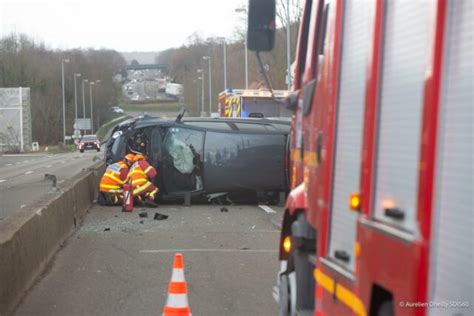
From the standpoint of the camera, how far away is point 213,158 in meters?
16.1

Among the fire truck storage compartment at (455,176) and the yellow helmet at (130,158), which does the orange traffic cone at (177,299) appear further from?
the yellow helmet at (130,158)

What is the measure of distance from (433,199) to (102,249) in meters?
8.17

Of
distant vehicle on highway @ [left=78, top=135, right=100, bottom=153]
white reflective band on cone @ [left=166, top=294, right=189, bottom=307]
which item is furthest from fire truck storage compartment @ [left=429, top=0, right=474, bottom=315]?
distant vehicle on highway @ [left=78, top=135, right=100, bottom=153]

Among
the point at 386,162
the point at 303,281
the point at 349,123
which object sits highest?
the point at 349,123

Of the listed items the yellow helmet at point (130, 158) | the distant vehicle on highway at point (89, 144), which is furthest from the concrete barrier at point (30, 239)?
the distant vehicle on highway at point (89, 144)

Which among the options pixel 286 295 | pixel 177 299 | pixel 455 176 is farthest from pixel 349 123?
pixel 177 299

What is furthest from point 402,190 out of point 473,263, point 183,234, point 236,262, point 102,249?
point 183,234

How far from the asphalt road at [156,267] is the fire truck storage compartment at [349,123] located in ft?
10.4

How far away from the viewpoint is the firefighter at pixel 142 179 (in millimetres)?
15352

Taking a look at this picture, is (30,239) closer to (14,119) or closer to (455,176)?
(455,176)

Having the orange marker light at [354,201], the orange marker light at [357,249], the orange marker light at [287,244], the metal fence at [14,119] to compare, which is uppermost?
the orange marker light at [354,201]

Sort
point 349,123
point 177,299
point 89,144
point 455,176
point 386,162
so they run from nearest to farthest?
point 455,176
point 386,162
point 349,123
point 177,299
point 89,144

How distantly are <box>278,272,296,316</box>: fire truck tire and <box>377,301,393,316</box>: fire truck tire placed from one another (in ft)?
5.34

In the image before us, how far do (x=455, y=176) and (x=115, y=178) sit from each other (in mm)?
13593
